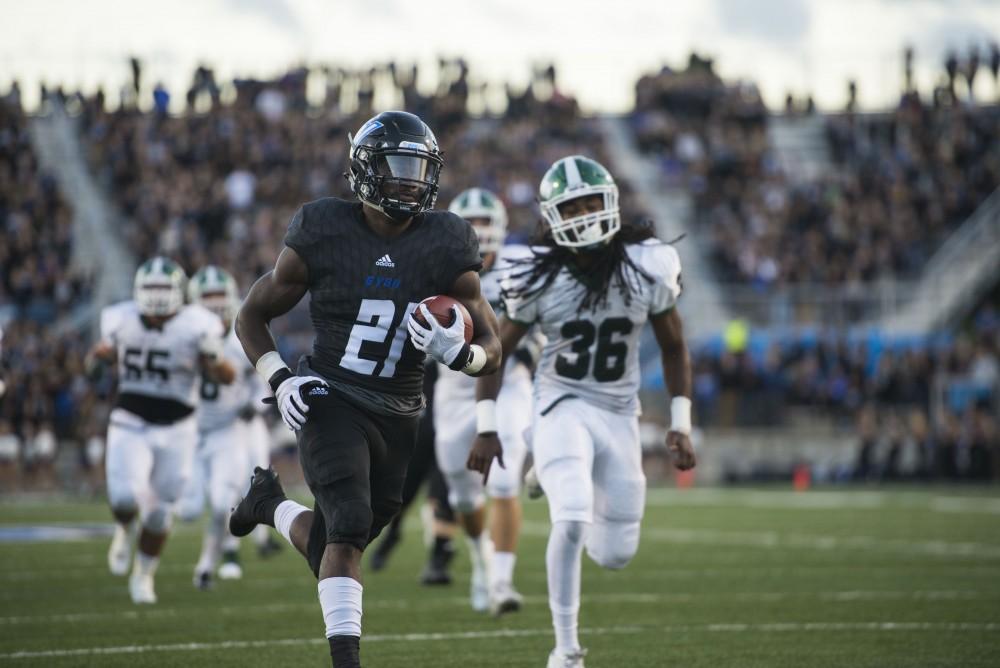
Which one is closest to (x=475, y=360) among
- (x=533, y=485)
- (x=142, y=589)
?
(x=533, y=485)

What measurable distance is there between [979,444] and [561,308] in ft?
52.5

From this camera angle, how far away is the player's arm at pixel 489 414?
633cm

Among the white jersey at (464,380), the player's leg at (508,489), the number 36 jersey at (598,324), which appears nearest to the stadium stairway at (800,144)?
the white jersey at (464,380)

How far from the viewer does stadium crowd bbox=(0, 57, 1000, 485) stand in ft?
70.2

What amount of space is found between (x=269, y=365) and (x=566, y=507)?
1.42 meters

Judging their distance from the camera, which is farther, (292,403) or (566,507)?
(566,507)

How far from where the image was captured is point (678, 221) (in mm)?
26875

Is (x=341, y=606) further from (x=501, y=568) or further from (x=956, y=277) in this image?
(x=956, y=277)

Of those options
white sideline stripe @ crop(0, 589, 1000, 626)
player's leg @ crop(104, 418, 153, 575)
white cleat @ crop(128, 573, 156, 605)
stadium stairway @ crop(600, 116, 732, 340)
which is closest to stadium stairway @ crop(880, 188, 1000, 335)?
stadium stairway @ crop(600, 116, 732, 340)

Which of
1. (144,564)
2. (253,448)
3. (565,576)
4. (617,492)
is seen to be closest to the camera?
(565,576)

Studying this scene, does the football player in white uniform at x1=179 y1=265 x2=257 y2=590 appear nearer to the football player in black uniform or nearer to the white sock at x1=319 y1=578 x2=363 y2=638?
the football player in black uniform

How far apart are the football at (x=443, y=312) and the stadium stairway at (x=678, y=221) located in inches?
733

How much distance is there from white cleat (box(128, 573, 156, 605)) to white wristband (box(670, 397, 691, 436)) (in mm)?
3620

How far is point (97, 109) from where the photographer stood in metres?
25.6
